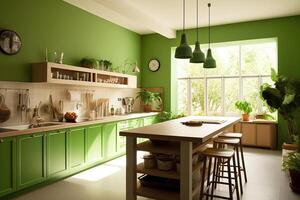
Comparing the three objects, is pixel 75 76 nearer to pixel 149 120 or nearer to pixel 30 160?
pixel 30 160

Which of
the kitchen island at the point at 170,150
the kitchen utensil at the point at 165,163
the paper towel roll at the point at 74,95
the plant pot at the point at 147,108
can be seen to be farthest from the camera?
the plant pot at the point at 147,108

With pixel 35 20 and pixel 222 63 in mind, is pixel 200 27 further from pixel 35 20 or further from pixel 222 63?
pixel 35 20

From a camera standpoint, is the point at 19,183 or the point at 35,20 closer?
the point at 19,183

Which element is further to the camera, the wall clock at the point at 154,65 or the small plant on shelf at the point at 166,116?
the wall clock at the point at 154,65

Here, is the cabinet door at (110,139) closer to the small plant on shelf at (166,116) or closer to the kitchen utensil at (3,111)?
the kitchen utensil at (3,111)

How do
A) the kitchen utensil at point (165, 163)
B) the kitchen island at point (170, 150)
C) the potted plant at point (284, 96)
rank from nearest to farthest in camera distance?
1. the kitchen island at point (170, 150)
2. the kitchen utensil at point (165, 163)
3. the potted plant at point (284, 96)

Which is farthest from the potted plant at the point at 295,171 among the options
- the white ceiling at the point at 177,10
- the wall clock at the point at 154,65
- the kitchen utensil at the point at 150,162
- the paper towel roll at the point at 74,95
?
the wall clock at the point at 154,65

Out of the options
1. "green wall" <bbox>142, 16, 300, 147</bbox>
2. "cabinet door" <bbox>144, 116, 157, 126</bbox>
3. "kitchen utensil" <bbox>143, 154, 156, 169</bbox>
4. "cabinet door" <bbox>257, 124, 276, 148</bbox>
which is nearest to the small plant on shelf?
"cabinet door" <bbox>144, 116, 157, 126</bbox>

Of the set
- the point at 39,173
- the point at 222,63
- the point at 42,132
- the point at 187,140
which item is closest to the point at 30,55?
the point at 42,132

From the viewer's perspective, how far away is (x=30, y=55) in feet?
13.6

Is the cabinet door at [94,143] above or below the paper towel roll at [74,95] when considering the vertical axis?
below

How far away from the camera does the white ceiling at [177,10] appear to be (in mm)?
4905

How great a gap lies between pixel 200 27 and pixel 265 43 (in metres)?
1.71

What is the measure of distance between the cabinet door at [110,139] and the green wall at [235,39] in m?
2.40
